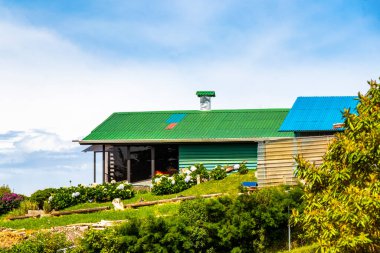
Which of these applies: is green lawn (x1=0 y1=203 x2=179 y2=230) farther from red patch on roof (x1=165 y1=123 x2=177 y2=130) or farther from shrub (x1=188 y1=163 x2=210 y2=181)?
red patch on roof (x1=165 y1=123 x2=177 y2=130)

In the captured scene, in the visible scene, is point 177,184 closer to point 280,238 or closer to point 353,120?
point 280,238

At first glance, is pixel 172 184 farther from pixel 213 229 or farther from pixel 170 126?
pixel 213 229

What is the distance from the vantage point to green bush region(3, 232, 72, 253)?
1792 centimetres

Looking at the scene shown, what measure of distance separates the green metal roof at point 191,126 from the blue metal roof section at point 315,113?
5.21ft

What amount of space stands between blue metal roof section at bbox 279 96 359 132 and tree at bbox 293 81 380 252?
15.7 meters

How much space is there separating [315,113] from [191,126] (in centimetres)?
810

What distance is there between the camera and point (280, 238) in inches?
804

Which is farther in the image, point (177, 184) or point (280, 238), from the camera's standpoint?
point (177, 184)

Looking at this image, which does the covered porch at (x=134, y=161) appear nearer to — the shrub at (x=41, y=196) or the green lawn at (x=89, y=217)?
the shrub at (x=41, y=196)

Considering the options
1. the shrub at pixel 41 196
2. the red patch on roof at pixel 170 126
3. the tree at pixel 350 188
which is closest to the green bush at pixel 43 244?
the tree at pixel 350 188

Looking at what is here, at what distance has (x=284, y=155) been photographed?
80.8ft

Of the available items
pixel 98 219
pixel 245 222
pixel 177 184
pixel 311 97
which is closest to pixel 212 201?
pixel 245 222

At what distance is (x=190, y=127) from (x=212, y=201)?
58.9ft

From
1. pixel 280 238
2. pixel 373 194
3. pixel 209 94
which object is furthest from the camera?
pixel 209 94
